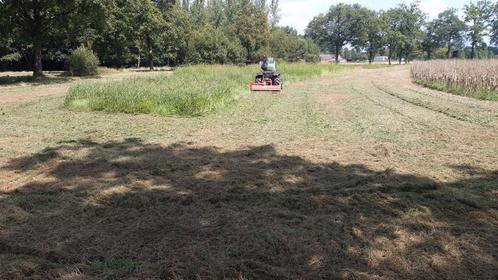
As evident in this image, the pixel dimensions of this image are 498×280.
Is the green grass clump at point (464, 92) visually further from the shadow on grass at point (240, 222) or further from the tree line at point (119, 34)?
the tree line at point (119, 34)

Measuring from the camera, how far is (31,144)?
8.52m

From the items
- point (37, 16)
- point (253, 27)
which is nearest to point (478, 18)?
point (253, 27)

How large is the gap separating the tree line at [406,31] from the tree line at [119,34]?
36794 millimetres

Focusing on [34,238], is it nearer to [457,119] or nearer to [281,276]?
[281,276]

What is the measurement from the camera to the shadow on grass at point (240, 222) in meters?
3.74

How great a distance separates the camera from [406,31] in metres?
100

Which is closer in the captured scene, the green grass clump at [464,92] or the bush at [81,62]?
the green grass clump at [464,92]

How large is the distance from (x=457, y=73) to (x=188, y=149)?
20743mm

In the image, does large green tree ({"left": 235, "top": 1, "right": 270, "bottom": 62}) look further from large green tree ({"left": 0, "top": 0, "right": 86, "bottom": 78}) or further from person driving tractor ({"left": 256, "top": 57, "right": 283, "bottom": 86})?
person driving tractor ({"left": 256, "top": 57, "right": 283, "bottom": 86})

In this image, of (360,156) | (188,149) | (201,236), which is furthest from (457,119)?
(201,236)

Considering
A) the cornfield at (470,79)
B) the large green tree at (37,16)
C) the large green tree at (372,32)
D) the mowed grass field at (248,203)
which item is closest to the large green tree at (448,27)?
the large green tree at (372,32)

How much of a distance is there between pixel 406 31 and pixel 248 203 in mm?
104608

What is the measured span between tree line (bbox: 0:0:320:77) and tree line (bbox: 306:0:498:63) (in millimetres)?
36794

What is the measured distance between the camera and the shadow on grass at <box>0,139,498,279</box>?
374 cm
